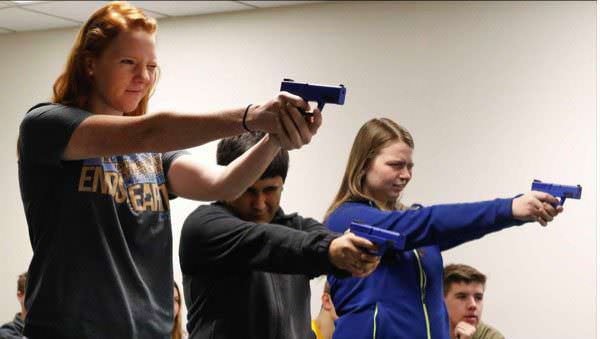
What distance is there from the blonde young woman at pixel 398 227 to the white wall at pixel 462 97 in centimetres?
180

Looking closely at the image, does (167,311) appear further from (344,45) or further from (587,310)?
(344,45)

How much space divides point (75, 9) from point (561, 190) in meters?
4.13

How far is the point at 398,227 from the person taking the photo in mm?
2430

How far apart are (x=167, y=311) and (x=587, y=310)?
3.09m

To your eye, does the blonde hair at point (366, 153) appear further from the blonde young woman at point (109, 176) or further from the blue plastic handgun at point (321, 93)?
the blue plastic handgun at point (321, 93)

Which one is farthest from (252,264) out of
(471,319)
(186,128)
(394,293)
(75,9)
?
(75,9)

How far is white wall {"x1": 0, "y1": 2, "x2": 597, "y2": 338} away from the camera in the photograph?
4340mm

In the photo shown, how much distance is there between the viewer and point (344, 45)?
5.06 meters

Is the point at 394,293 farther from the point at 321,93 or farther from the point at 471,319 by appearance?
the point at 471,319

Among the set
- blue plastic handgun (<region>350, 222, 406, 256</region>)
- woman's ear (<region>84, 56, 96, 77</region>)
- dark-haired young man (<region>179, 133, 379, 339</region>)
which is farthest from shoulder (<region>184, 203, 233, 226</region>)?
woman's ear (<region>84, 56, 96, 77</region>)

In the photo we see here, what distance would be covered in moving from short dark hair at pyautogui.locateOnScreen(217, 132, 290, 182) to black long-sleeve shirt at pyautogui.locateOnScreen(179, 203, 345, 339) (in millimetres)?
143

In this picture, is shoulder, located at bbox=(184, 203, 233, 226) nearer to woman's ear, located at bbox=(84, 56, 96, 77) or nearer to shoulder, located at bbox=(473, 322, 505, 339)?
woman's ear, located at bbox=(84, 56, 96, 77)

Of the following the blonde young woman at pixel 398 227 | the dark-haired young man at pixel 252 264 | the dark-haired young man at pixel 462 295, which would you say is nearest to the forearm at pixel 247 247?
the dark-haired young man at pixel 252 264

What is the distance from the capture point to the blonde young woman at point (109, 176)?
151 centimetres
